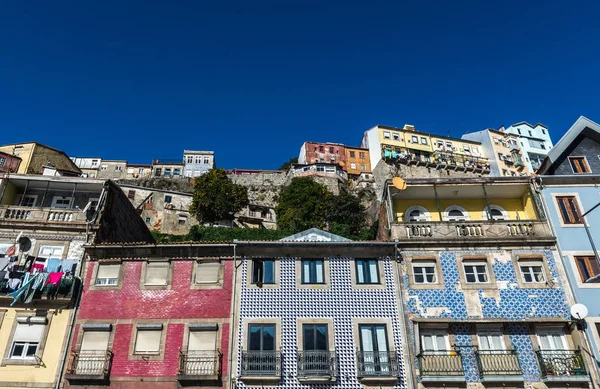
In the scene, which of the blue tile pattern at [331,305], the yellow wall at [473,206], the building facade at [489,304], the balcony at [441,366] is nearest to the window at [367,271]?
the blue tile pattern at [331,305]

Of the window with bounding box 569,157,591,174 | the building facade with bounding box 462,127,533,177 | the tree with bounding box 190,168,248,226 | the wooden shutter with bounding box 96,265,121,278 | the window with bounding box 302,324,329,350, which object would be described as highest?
the building facade with bounding box 462,127,533,177

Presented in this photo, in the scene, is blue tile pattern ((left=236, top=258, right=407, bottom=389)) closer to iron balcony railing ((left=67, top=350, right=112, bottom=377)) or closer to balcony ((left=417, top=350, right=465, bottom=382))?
balcony ((left=417, top=350, right=465, bottom=382))

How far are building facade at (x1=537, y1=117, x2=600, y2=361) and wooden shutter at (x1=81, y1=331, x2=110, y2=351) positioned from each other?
2266 centimetres

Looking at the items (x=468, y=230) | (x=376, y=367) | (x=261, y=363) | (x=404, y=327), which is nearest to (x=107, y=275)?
(x=261, y=363)

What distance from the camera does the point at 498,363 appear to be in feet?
65.6

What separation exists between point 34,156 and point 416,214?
5372 centimetres

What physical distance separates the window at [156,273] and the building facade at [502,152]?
80.2 meters

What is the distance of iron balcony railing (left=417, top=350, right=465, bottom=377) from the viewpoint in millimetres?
19828

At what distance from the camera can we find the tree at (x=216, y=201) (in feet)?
212

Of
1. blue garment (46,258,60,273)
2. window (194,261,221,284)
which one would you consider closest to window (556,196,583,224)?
window (194,261,221,284)

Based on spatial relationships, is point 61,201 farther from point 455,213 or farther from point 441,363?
point 455,213

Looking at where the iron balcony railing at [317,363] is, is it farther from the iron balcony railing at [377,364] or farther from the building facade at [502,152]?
the building facade at [502,152]

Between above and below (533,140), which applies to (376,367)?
below

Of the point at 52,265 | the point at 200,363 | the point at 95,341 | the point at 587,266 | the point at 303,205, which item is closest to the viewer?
the point at 200,363
